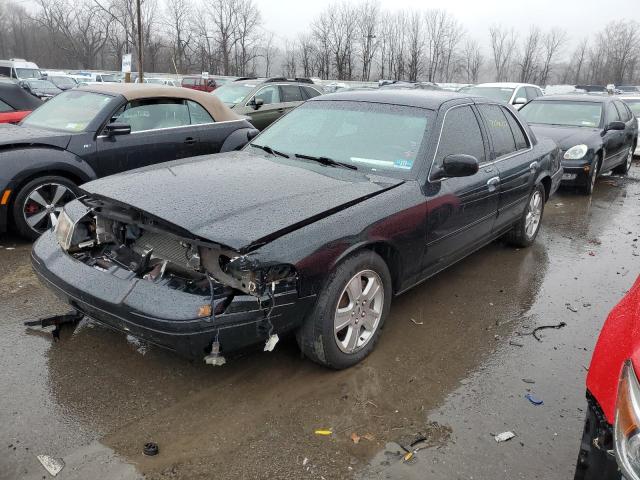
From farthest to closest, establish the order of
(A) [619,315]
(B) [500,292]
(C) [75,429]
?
(B) [500,292], (C) [75,429], (A) [619,315]

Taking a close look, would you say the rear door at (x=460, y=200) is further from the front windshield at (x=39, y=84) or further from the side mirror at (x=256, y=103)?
the front windshield at (x=39, y=84)

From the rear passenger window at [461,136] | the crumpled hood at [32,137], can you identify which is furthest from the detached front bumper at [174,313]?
the crumpled hood at [32,137]

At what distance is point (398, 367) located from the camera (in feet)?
11.0

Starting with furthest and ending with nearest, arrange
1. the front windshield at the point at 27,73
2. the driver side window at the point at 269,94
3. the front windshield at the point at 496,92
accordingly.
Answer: the front windshield at the point at 27,73
the front windshield at the point at 496,92
the driver side window at the point at 269,94

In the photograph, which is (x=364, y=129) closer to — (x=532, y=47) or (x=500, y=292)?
(x=500, y=292)

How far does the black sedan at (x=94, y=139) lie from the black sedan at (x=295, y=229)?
1996mm

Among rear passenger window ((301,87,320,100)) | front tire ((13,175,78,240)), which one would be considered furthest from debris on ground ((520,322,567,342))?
rear passenger window ((301,87,320,100))

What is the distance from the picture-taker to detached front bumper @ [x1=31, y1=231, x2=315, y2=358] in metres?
2.56

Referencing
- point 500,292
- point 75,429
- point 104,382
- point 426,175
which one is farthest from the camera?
point 500,292

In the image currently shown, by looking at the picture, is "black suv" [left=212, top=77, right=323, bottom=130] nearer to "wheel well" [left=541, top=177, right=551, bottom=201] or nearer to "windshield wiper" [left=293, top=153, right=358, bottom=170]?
"wheel well" [left=541, top=177, right=551, bottom=201]

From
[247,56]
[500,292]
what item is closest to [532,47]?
[247,56]

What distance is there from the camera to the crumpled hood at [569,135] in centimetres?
868

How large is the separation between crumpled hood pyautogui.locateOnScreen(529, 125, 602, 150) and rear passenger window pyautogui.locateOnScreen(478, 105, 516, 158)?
386 centimetres

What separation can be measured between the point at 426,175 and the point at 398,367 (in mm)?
1361
